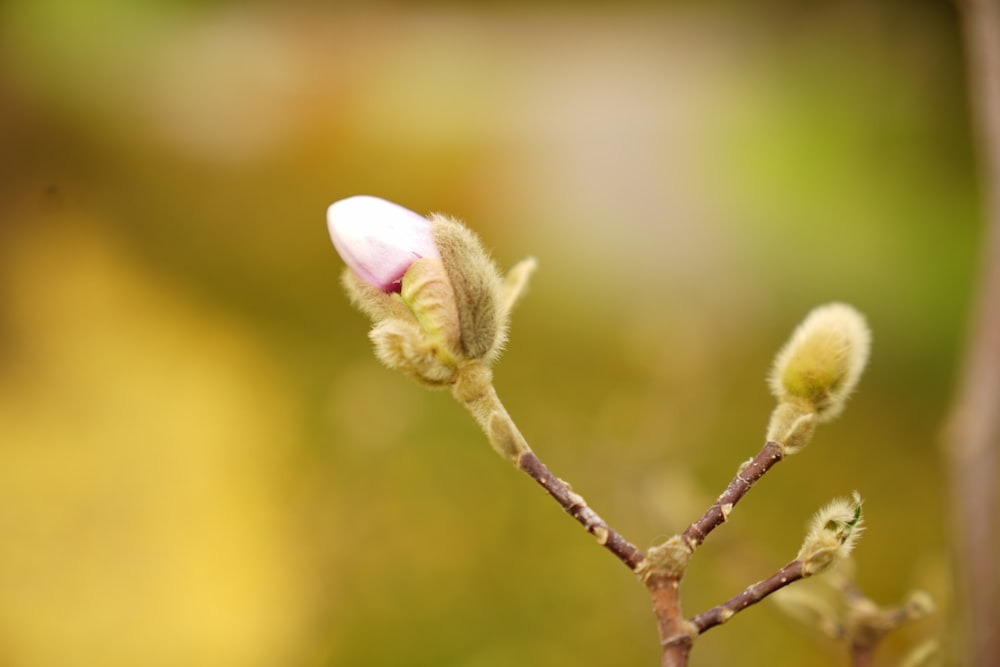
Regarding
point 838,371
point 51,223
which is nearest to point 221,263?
point 51,223

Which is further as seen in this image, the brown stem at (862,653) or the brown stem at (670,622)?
the brown stem at (862,653)

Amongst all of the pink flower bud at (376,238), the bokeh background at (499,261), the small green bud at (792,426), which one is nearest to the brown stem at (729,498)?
the small green bud at (792,426)

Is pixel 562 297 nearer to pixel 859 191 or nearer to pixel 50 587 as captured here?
pixel 859 191

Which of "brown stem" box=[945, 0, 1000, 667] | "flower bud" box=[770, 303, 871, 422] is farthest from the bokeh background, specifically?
"flower bud" box=[770, 303, 871, 422]

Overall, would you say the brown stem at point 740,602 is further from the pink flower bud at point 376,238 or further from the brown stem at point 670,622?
the pink flower bud at point 376,238

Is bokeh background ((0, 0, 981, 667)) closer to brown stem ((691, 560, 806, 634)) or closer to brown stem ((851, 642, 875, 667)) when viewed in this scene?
brown stem ((851, 642, 875, 667))

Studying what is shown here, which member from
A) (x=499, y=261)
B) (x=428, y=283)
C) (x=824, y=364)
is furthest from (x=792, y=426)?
(x=499, y=261)
